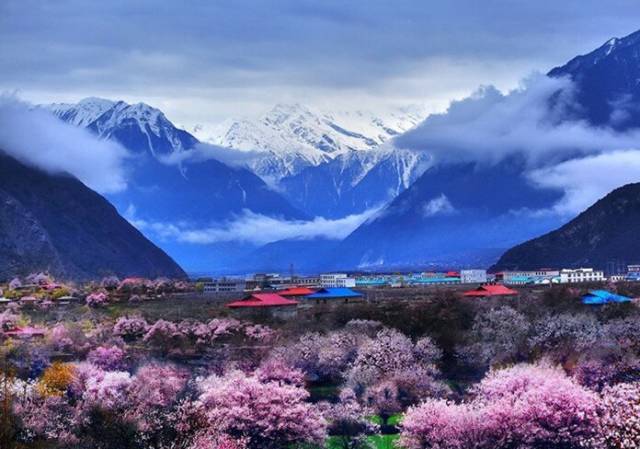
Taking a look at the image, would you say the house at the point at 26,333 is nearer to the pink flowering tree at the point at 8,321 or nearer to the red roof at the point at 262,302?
the pink flowering tree at the point at 8,321

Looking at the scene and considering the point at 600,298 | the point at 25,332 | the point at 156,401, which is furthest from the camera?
the point at 600,298

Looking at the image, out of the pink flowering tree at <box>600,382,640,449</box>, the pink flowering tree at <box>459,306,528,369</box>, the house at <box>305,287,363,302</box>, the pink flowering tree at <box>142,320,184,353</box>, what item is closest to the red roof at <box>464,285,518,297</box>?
the house at <box>305,287,363,302</box>

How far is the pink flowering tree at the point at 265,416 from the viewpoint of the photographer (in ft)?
196

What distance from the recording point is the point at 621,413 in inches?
1841

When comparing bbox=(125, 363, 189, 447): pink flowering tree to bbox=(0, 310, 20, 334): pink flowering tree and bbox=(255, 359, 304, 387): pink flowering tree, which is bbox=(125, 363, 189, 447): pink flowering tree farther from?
bbox=(0, 310, 20, 334): pink flowering tree

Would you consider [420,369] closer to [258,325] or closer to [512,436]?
[512,436]

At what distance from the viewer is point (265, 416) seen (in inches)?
2383

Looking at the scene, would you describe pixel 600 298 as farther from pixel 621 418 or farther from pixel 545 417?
pixel 621 418

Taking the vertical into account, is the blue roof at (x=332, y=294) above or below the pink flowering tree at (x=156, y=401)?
above

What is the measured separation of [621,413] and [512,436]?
27.4 feet

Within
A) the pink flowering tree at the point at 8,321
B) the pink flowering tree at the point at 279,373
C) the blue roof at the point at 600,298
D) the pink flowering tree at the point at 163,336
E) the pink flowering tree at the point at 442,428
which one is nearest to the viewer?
the pink flowering tree at the point at 442,428

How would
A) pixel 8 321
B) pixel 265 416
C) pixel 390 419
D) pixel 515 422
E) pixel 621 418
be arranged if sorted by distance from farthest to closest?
pixel 8 321
pixel 390 419
pixel 265 416
pixel 515 422
pixel 621 418

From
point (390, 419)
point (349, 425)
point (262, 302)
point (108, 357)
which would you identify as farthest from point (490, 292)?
point (349, 425)

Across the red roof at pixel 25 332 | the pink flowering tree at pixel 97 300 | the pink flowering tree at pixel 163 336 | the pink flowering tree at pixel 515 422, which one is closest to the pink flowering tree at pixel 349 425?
the pink flowering tree at pixel 515 422
